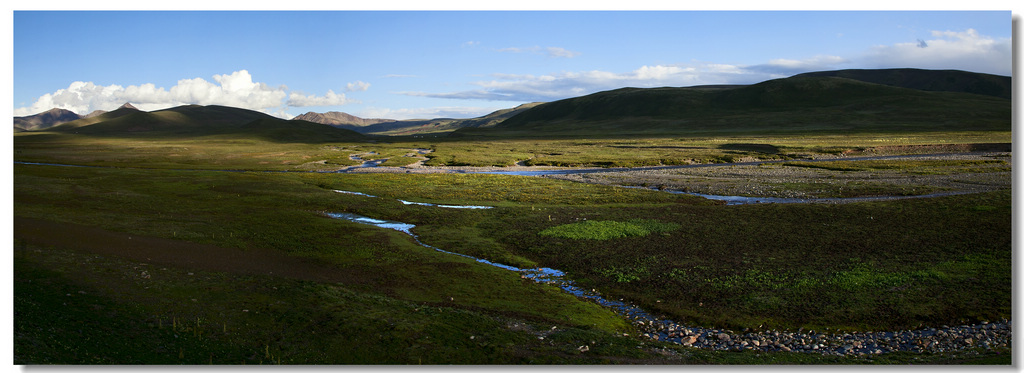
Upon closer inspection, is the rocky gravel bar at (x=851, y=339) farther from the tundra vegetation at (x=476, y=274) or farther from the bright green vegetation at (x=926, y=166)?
the bright green vegetation at (x=926, y=166)

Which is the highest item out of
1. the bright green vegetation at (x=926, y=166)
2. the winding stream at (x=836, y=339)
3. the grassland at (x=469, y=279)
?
the bright green vegetation at (x=926, y=166)

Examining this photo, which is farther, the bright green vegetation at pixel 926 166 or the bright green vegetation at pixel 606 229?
the bright green vegetation at pixel 926 166

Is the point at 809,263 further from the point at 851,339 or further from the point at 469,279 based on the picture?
the point at 469,279

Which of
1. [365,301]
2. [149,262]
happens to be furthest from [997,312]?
[149,262]

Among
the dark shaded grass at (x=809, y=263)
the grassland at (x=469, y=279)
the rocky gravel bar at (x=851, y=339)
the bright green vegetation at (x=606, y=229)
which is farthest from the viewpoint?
the bright green vegetation at (x=606, y=229)

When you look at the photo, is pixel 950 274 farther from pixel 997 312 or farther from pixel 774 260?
pixel 774 260

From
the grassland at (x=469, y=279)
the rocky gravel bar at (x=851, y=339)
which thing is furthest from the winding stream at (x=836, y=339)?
the grassland at (x=469, y=279)
